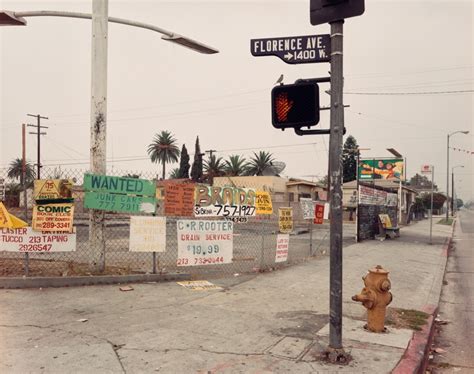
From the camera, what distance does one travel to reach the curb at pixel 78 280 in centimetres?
735

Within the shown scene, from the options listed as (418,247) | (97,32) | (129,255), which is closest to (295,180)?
(418,247)

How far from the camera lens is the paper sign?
8.05m

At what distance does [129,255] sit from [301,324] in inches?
303

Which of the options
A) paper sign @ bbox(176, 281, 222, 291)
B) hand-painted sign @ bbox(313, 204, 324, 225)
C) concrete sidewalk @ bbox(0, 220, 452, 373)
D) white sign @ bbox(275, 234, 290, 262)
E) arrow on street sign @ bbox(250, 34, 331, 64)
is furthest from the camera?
hand-painted sign @ bbox(313, 204, 324, 225)

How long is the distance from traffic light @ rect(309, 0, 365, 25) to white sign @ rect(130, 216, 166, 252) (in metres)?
5.24

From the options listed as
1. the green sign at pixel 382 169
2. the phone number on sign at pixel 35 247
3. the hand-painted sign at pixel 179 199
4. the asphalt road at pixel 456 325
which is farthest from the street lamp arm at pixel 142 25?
the green sign at pixel 382 169

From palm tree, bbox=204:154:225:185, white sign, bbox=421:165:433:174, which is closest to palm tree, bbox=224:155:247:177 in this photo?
palm tree, bbox=204:154:225:185

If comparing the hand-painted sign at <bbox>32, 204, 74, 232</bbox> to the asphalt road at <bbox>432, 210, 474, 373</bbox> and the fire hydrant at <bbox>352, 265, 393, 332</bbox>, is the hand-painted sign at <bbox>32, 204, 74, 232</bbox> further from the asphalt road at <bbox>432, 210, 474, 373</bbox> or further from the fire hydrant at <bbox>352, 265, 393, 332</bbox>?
the asphalt road at <bbox>432, 210, 474, 373</bbox>

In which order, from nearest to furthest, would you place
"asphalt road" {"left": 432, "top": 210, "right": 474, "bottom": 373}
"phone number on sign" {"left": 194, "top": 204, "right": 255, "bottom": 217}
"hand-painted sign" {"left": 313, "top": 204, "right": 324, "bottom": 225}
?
"asphalt road" {"left": 432, "top": 210, "right": 474, "bottom": 373}
"phone number on sign" {"left": 194, "top": 204, "right": 255, "bottom": 217}
"hand-painted sign" {"left": 313, "top": 204, "right": 324, "bottom": 225}

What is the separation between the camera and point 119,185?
28.0ft

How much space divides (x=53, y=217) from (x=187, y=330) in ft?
12.7

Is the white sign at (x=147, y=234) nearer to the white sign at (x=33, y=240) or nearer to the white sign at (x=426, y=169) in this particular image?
the white sign at (x=33, y=240)

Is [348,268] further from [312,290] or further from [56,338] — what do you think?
[56,338]

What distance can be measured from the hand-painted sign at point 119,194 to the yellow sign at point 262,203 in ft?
9.75
